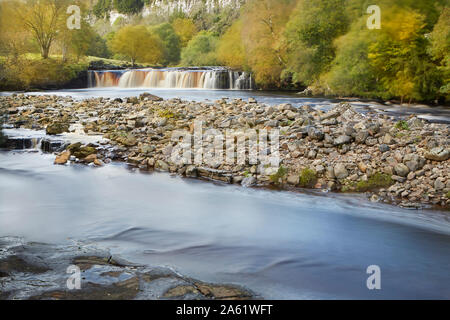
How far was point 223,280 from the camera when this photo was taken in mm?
5184

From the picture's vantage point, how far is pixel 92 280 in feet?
15.7

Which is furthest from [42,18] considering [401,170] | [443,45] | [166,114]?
[401,170]

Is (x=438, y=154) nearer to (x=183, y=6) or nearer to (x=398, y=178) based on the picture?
(x=398, y=178)

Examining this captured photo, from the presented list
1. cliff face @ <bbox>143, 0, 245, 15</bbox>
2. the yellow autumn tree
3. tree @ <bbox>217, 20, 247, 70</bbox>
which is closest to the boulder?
the yellow autumn tree

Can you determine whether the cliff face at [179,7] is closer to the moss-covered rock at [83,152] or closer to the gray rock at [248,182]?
the moss-covered rock at [83,152]

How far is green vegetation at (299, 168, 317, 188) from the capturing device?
9.68 m

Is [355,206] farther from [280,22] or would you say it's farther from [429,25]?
[280,22]

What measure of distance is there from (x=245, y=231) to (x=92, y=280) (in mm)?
3170

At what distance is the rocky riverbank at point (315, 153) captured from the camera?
9078 mm

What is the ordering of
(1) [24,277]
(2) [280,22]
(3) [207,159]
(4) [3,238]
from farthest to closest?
(2) [280,22] → (3) [207,159] → (4) [3,238] → (1) [24,277]

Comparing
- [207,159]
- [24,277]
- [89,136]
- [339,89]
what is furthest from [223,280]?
[339,89]

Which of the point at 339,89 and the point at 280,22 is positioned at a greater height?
the point at 280,22

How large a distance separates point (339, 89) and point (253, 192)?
2311 cm

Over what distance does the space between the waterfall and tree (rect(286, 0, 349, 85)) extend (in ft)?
25.6
